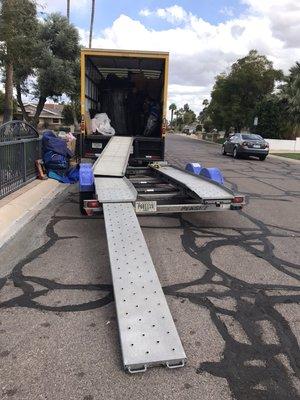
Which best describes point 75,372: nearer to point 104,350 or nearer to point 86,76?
point 104,350

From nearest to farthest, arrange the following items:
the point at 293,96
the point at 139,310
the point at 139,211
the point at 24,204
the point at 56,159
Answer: the point at 139,310, the point at 139,211, the point at 24,204, the point at 56,159, the point at 293,96

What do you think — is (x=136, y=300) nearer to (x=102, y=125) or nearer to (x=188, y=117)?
(x=102, y=125)

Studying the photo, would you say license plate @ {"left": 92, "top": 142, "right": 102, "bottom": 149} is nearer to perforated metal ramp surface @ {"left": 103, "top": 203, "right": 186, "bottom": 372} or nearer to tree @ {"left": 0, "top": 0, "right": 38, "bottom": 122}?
tree @ {"left": 0, "top": 0, "right": 38, "bottom": 122}

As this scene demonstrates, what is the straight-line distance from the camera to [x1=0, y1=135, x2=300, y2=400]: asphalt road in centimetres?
295

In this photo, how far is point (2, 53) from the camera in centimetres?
1191

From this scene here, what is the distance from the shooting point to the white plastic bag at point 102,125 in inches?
485

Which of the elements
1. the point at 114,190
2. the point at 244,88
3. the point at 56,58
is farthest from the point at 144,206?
the point at 244,88

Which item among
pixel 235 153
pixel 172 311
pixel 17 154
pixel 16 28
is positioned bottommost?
pixel 172 311

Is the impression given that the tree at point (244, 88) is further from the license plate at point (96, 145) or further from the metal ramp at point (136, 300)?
the metal ramp at point (136, 300)

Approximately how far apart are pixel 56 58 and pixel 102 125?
12146 mm

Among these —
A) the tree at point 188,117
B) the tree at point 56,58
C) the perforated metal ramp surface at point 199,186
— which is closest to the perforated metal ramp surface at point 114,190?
the perforated metal ramp surface at point 199,186

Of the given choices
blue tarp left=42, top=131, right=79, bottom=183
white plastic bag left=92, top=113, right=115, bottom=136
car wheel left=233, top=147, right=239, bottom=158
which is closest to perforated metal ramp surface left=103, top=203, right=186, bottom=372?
blue tarp left=42, top=131, right=79, bottom=183

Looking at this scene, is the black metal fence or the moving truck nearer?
the black metal fence

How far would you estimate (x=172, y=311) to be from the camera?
401 centimetres
